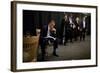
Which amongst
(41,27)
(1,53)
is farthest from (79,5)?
(1,53)

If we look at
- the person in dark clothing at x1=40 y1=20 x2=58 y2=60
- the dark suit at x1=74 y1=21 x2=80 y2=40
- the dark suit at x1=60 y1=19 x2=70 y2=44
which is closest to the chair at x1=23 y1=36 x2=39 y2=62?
the person in dark clothing at x1=40 y1=20 x2=58 y2=60

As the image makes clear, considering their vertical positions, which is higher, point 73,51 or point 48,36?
point 48,36

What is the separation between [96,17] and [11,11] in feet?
2.80

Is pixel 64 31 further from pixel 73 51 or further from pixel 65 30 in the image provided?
pixel 73 51

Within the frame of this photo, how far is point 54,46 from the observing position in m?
1.96

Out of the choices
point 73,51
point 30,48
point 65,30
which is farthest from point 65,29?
point 30,48

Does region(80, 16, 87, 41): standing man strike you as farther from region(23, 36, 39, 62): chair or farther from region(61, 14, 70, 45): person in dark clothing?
region(23, 36, 39, 62): chair

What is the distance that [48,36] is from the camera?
1.94 metres

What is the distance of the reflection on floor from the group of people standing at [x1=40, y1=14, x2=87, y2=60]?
0.04 metres

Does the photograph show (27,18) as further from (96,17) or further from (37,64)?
(96,17)

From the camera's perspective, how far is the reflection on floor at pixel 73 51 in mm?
1963

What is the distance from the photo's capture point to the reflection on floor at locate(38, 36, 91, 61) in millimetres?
1963

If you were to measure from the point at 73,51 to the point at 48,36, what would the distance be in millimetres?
298

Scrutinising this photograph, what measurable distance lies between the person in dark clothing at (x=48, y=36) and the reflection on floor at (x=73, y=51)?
42 millimetres
